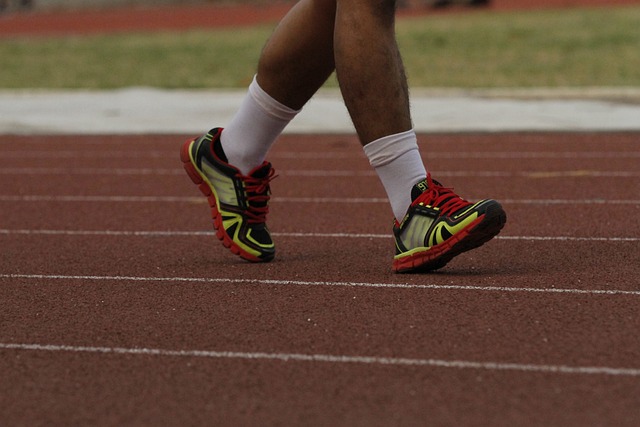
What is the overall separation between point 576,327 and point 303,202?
8.32 feet

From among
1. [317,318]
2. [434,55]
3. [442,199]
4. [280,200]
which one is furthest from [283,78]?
[434,55]

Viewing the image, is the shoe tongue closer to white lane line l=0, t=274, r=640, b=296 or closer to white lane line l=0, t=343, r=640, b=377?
white lane line l=0, t=274, r=640, b=296

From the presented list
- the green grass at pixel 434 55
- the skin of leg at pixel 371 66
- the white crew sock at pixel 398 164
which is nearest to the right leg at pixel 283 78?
the skin of leg at pixel 371 66

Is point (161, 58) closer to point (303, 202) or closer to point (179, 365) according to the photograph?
point (303, 202)

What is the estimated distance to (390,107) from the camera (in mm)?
3311

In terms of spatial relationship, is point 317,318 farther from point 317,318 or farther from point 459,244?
point 459,244

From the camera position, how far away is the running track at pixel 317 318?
7.63ft

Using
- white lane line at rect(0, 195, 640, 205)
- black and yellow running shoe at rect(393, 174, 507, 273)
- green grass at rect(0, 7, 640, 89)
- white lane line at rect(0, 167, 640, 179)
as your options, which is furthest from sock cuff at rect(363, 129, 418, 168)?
green grass at rect(0, 7, 640, 89)

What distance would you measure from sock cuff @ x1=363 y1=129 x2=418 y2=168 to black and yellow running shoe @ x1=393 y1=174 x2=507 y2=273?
0.11 metres

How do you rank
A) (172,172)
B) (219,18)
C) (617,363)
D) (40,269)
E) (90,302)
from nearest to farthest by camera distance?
(617,363) < (90,302) < (40,269) < (172,172) < (219,18)

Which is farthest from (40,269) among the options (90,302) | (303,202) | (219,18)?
(219,18)

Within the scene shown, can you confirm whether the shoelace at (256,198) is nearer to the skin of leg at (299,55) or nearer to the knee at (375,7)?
the skin of leg at (299,55)

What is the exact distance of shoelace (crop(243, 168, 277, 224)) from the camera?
370cm

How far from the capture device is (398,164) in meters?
3.34
